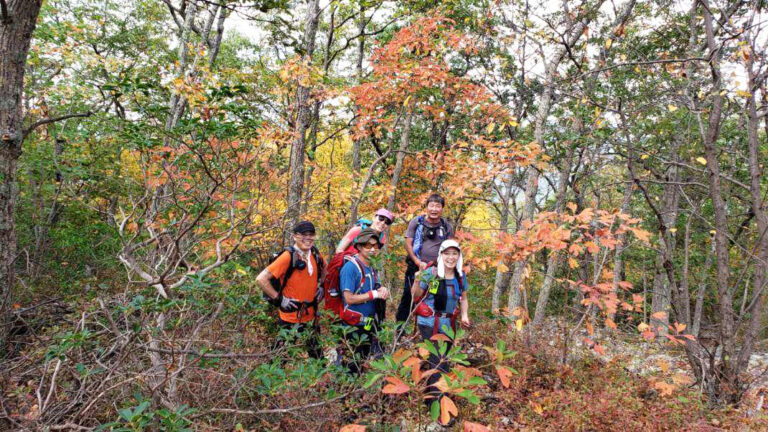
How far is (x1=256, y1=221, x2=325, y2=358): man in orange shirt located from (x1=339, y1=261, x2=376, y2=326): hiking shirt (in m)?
0.38

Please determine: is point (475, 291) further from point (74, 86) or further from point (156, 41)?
point (156, 41)

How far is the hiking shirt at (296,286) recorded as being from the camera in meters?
3.70

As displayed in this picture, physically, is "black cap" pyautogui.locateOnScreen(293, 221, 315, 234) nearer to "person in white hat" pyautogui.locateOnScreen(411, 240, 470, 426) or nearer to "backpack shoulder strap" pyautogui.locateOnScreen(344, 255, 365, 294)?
"backpack shoulder strap" pyautogui.locateOnScreen(344, 255, 365, 294)

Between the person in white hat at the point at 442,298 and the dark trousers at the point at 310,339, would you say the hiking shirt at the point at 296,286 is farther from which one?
the person in white hat at the point at 442,298

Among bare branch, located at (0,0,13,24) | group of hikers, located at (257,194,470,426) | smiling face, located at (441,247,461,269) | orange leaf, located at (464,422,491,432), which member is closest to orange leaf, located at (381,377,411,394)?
orange leaf, located at (464,422,491,432)

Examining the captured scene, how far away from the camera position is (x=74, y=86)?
352 inches

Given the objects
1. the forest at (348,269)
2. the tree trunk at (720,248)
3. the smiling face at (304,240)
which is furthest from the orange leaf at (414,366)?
the tree trunk at (720,248)

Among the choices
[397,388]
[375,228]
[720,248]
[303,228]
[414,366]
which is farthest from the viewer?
[375,228]

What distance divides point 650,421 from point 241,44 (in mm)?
18503

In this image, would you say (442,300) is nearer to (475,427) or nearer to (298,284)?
(298,284)

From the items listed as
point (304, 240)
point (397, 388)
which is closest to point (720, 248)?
point (397, 388)

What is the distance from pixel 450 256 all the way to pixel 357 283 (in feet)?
3.28

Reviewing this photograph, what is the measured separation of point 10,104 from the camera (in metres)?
3.01

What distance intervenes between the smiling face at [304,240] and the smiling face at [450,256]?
1391 mm
